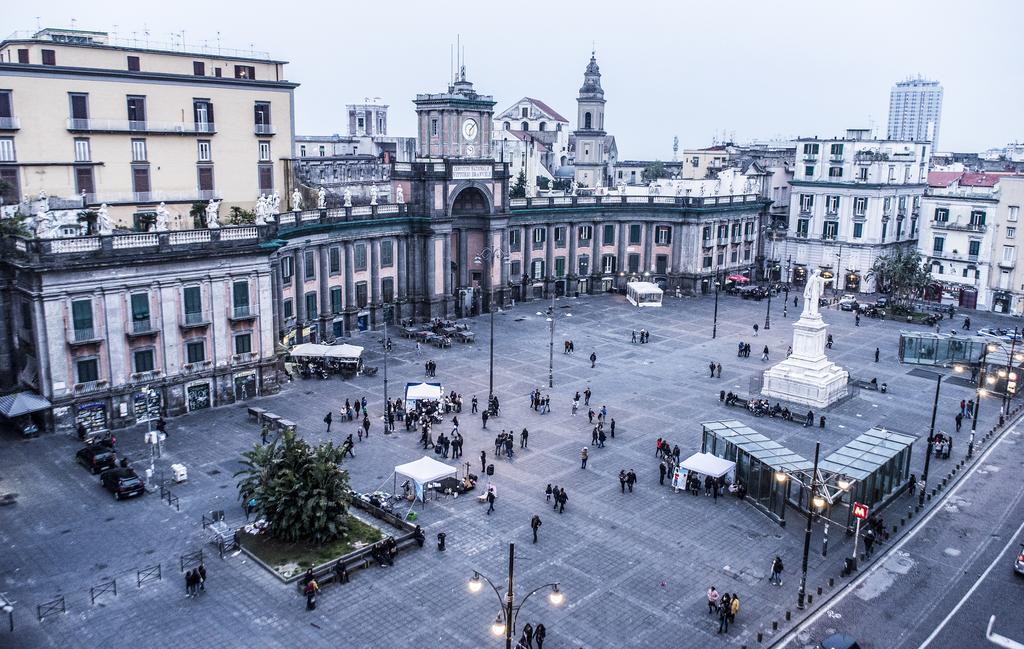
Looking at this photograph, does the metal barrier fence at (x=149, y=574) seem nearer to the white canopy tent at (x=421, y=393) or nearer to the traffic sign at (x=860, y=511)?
the white canopy tent at (x=421, y=393)

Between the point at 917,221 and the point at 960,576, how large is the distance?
79.8 m

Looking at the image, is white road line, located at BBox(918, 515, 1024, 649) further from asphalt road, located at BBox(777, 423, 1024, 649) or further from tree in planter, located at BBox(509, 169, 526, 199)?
tree in planter, located at BBox(509, 169, 526, 199)

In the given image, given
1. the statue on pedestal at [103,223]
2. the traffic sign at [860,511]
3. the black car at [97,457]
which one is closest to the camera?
the traffic sign at [860,511]

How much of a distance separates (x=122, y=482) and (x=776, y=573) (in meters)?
28.7

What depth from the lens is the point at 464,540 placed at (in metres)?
35.3

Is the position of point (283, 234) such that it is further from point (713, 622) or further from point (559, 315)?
point (713, 622)

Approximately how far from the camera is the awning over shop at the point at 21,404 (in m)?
43.6

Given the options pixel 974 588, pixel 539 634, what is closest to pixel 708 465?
pixel 974 588

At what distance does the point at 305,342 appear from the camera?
216ft

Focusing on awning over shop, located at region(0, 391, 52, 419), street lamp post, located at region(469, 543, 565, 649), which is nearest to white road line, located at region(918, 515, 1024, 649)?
street lamp post, located at region(469, 543, 565, 649)

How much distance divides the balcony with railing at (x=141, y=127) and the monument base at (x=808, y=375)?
4607cm

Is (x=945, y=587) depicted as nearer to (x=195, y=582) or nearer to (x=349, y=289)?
(x=195, y=582)

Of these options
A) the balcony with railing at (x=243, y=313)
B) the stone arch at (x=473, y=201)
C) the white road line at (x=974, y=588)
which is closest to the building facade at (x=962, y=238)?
the stone arch at (x=473, y=201)

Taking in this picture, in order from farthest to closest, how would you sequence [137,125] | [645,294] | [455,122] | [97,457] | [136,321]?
[645,294], [455,122], [137,125], [136,321], [97,457]
